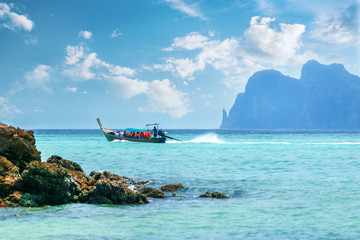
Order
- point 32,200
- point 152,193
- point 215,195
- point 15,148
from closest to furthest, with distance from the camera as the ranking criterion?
point 32,200 < point 215,195 < point 152,193 < point 15,148

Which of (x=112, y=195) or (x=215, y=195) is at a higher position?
(x=112, y=195)

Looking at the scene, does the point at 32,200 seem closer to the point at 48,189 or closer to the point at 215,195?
the point at 48,189

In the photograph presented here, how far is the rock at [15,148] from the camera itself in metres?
16.2

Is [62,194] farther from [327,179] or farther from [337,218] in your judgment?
[327,179]

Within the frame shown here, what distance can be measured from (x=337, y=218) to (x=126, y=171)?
1719cm

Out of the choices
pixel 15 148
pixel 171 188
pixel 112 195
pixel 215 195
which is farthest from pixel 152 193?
pixel 15 148

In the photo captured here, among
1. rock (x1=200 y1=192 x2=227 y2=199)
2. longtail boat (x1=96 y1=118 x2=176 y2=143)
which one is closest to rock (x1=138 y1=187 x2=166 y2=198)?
rock (x1=200 y1=192 x2=227 y2=199)

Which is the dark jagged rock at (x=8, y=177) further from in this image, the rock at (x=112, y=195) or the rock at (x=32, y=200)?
the rock at (x=112, y=195)

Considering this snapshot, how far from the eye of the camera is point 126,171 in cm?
2645

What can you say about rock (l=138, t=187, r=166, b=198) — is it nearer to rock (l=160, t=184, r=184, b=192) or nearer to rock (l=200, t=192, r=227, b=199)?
rock (l=160, t=184, r=184, b=192)

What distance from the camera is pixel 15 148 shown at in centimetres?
1644

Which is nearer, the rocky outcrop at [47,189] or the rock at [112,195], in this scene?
the rocky outcrop at [47,189]

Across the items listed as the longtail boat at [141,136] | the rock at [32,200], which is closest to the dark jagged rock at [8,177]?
the rock at [32,200]

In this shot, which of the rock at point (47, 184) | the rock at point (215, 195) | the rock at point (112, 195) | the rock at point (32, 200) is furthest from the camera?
the rock at point (215, 195)
